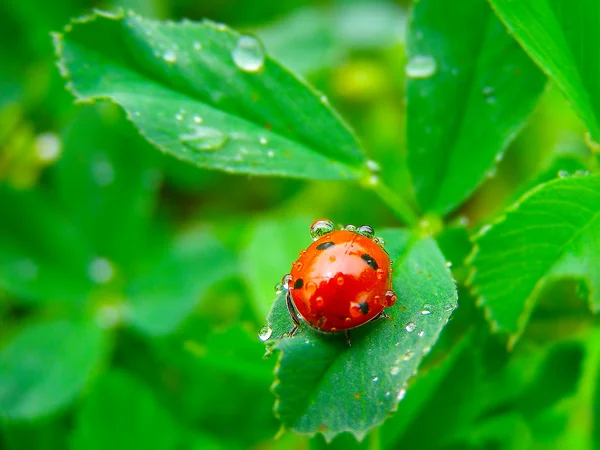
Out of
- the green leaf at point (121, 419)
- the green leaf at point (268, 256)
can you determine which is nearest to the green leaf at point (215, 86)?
the green leaf at point (268, 256)

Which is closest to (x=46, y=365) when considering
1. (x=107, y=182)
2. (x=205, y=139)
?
(x=107, y=182)

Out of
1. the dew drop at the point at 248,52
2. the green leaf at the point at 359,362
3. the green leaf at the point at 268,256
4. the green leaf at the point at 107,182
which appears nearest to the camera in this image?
the green leaf at the point at 359,362

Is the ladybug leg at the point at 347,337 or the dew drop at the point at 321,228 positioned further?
the dew drop at the point at 321,228

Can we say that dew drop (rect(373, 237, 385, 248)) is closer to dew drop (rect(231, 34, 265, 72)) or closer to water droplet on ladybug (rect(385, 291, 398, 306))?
water droplet on ladybug (rect(385, 291, 398, 306))

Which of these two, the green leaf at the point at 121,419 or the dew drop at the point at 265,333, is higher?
the dew drop at the point at 265,333

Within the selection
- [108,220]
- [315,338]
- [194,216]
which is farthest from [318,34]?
[315,338]

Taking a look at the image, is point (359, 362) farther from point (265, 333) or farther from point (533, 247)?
point (533, 247)

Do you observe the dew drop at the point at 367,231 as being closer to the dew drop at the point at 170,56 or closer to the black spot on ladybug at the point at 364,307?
the black spot on ladybug at the point at 364,307

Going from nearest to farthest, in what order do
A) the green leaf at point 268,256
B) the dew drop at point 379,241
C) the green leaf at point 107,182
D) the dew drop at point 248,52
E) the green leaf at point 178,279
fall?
the dew drop at point 379,241 < the dew drop at point 248,52 < the green leaf at point 268,256 < the green leaf at point 178,279 < the green leaf at point 107,182
